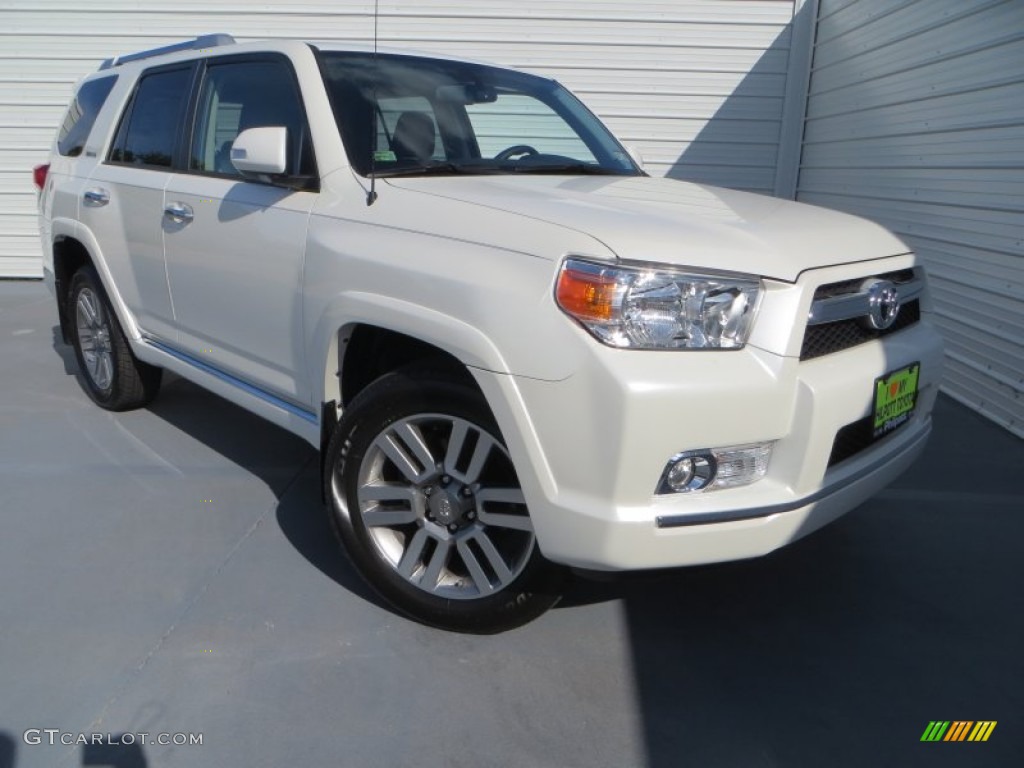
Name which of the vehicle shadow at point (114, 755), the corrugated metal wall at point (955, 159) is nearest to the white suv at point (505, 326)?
the vehicle shadow at point (114, 755)

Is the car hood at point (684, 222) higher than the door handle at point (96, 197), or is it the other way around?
the car hood at point (684, 222)

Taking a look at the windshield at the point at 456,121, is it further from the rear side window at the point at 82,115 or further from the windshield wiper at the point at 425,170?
the rear side window at the point at 82,115

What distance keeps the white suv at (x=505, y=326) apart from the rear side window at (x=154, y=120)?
44mm

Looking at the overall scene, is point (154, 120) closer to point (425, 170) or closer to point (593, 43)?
point (425, 170)

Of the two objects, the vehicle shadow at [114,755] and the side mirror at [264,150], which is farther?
the side mirror at [264,150]

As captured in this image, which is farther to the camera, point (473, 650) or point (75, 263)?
point (75, 263)

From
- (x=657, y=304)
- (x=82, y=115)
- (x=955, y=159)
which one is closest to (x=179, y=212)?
(x=82, y=115)

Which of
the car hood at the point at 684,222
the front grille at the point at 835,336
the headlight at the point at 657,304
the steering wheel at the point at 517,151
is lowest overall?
the front grille at the point at 835,336

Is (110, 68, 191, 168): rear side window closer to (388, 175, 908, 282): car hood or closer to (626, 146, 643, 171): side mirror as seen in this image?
(388, 175, 908, 282): car hood

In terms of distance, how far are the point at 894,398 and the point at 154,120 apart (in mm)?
3437

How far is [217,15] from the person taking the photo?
812 centimetres

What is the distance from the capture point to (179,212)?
3387 mm

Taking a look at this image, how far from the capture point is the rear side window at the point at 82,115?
4434mm

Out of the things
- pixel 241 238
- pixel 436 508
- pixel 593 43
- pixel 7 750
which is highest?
pixel 593 43
